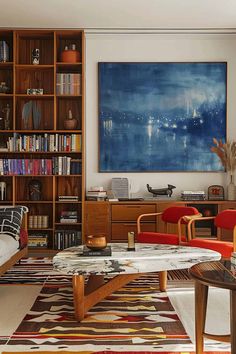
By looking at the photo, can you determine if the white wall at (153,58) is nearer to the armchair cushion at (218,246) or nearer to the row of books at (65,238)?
the row of books at (65,238)

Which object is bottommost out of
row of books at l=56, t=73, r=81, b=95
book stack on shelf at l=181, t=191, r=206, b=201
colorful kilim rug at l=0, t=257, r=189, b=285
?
colorful kilim rug at l=0, t=257, r=189, b=285

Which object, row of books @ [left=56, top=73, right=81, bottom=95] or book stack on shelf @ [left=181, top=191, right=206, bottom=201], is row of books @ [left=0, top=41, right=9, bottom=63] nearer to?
row of books @ [left=56, top=73, right=81, bottom=95]

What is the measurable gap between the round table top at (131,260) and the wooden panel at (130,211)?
2.05 metres

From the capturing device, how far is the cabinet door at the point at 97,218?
6.62 m

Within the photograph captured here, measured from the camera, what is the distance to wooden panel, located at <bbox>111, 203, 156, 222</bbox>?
21.6 ft

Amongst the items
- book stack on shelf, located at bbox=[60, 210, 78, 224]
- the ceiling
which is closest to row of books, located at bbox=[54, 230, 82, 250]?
book stack on shelf, located at bbox=[60, 210, 78, 224]

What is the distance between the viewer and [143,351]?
310 cm

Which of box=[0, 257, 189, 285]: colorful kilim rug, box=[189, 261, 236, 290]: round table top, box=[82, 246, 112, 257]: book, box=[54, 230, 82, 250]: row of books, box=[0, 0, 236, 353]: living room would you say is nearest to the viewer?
box=[189, 261, 236, 290]: round table top

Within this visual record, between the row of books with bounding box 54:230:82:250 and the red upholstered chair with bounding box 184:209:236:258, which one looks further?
the row of books with bounding box 54:230:82:250

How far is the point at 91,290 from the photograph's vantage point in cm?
411

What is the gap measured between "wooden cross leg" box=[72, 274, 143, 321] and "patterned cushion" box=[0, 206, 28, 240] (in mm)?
1364

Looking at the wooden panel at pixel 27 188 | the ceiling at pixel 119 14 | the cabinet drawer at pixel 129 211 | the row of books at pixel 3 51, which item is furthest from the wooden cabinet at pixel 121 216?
the ceiling at pixel 119 14

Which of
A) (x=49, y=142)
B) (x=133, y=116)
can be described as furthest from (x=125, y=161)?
(x=49, y=142)

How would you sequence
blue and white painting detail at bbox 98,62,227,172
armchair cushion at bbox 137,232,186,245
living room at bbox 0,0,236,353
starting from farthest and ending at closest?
blue and white painting detail at bbox 98,62,227,172
living room at bbox 0,0,236,353
armchair cushion at bbox 137,232,186,245
